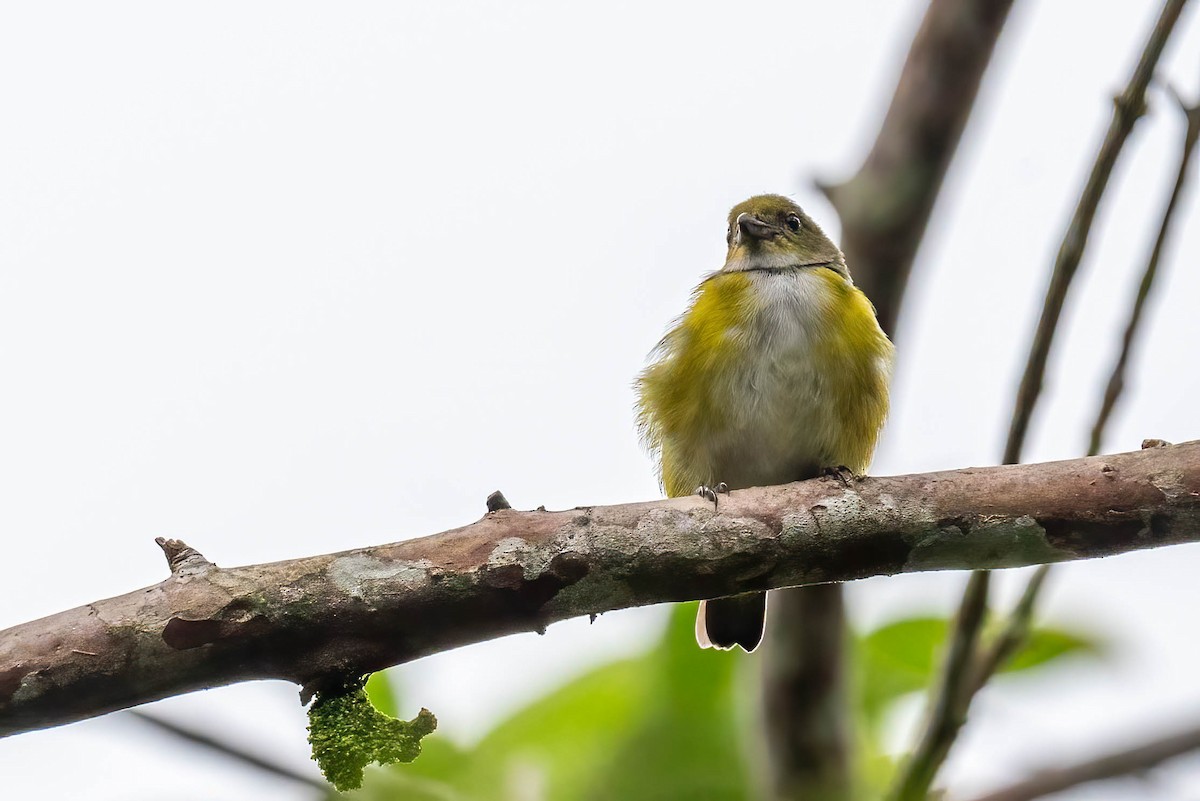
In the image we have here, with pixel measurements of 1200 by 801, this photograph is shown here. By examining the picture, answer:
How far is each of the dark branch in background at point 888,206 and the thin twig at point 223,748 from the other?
2.43 meters

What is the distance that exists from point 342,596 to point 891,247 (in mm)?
2799

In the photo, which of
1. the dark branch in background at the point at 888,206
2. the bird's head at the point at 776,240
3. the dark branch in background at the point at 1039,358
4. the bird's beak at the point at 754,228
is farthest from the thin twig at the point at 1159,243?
the bird's beak at the point at 754,228

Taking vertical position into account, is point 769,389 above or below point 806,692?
above

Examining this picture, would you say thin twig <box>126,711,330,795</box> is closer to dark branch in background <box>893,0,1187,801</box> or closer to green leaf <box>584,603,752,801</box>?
green leaf <box>584,603,752,801</box>

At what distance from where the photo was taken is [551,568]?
107 inches

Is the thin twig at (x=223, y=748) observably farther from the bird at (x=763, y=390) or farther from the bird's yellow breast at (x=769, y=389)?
the bird's yellow breast at (x=769, y=389)

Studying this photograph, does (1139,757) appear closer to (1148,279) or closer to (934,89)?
(1148,279)

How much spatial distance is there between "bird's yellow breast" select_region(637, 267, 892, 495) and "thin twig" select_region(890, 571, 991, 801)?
1.11 m

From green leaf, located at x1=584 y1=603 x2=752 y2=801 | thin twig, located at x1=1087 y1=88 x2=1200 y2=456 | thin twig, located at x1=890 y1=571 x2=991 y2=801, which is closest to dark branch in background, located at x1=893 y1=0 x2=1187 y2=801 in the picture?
thin twig, located at x1=890 y1=571 x2=991 y2=801

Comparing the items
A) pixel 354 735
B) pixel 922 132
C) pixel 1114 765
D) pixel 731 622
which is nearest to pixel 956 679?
pixel 1114 765

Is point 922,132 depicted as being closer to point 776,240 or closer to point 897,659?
point 776,240

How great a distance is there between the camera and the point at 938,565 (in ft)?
9.74

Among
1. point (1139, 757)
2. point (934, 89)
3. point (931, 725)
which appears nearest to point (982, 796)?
point (931, 725)

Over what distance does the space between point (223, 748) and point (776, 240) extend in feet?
11.1
